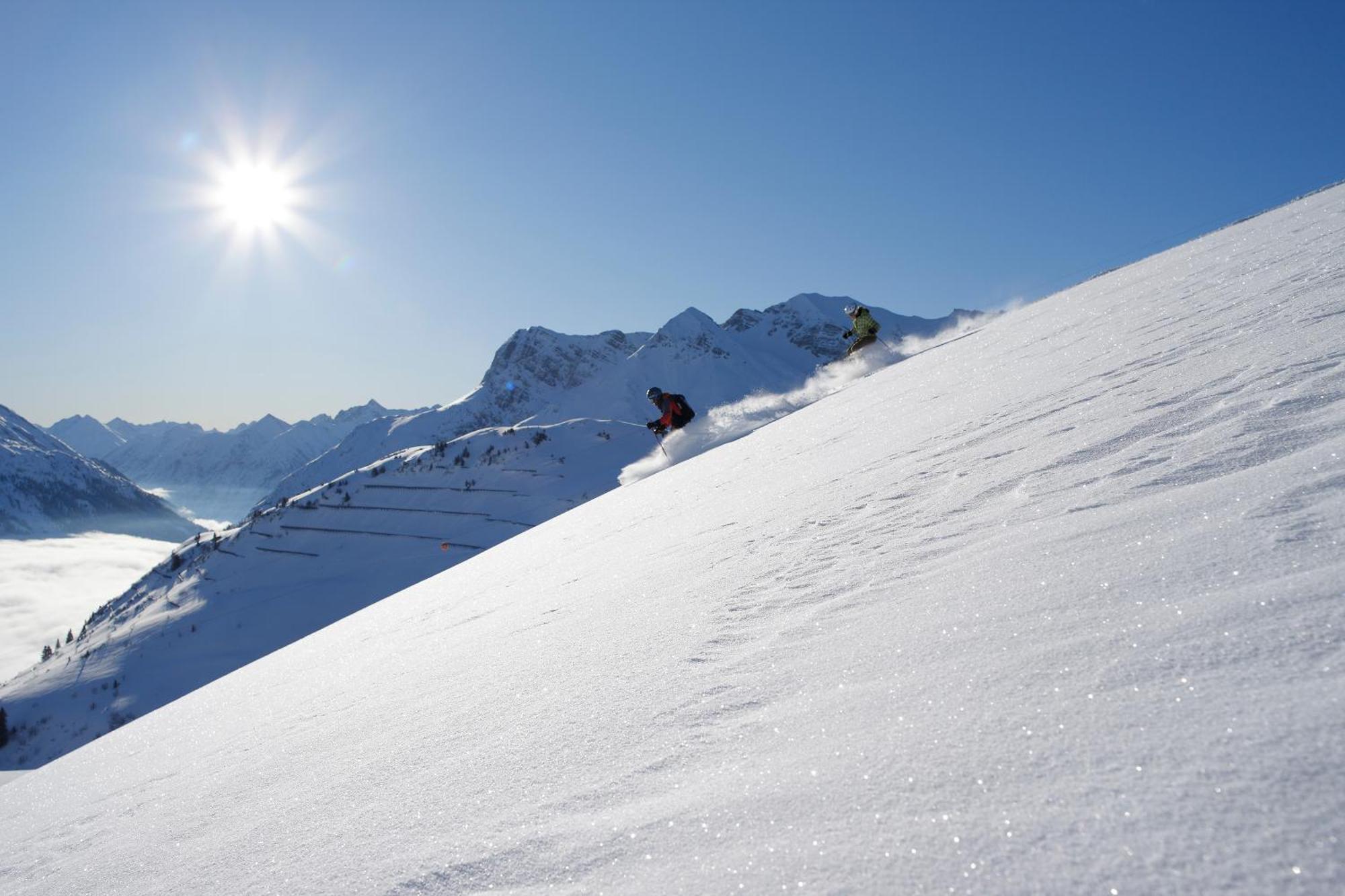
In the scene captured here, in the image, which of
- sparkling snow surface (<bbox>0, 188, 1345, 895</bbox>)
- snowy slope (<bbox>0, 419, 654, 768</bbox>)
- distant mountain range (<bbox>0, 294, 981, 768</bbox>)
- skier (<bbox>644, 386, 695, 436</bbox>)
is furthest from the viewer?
distant mountain range (<bbox>0, 294, 981, 768</bbox>)

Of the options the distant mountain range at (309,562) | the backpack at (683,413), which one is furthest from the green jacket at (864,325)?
the distant mountain range at (309,562)

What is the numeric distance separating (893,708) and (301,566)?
43.6 m

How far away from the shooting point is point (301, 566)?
38.7 meters

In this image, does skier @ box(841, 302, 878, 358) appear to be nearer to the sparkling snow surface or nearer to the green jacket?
the green jacket

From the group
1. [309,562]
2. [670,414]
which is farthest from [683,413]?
[309,562]

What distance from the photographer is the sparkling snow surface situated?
106cm

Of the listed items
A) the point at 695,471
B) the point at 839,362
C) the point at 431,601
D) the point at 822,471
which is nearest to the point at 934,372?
the point at 695,471

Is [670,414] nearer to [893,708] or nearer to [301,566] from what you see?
[893,708]

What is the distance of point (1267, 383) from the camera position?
316cm

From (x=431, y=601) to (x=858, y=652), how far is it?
587 centimetres

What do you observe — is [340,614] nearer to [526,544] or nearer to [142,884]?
[526,544]

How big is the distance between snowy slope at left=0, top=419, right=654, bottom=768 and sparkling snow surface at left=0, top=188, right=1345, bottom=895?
97.8 feet

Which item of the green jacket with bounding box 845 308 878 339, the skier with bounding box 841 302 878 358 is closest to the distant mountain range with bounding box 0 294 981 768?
the skier with bounding box 841 302 878 358

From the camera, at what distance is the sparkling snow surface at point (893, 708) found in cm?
106
